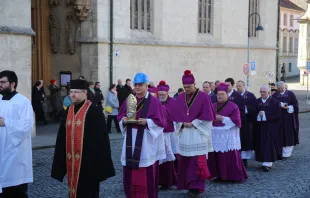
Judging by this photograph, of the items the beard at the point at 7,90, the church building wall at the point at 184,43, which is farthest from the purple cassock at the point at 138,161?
the church building wall at the point at 184,43

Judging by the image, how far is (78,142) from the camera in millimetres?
6590

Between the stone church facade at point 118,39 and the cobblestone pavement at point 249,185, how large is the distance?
14.9 feet

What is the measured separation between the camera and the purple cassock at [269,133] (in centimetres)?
1106

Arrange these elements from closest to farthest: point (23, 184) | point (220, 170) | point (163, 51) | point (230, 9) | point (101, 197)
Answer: point (23, 184), point (101, 197), point (220, 170), point (163, 51), point (230, 9)

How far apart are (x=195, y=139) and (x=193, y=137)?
1.9 inches

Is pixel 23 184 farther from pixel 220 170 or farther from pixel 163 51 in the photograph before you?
pixel 163 51

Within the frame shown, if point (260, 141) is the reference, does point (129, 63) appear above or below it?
above

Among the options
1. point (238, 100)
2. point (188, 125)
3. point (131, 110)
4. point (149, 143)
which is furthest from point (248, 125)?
point (131, 110)

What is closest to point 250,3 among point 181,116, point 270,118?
point 270,118

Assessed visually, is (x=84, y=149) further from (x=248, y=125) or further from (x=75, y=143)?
(x=248, y=125)

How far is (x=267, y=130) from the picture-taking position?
36.6ft

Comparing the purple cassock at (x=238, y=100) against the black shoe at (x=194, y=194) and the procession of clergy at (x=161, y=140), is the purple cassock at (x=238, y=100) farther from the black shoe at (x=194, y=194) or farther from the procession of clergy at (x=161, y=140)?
the black shoe at (x=194, y=194)

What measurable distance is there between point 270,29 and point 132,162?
2543cm

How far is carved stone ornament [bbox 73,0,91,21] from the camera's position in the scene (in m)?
19.4
